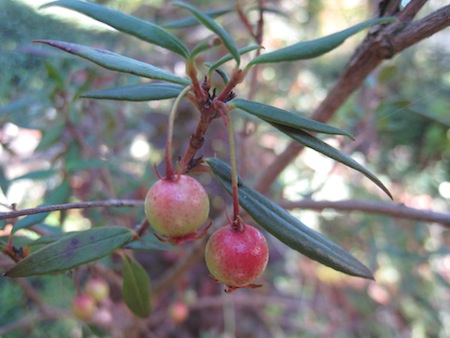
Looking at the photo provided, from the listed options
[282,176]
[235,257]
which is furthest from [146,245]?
[282,176]

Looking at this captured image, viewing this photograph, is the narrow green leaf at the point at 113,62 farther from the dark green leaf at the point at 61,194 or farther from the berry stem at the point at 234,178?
the dark green leaf at the point at 61,194

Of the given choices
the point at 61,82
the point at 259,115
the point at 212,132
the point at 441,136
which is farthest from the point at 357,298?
the point at 259,115

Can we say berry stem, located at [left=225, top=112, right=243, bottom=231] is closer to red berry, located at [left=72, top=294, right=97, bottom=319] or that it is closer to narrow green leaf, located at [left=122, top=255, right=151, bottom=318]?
narrow green leaf, located at [left=122, top=255, right=151, bottom=318]

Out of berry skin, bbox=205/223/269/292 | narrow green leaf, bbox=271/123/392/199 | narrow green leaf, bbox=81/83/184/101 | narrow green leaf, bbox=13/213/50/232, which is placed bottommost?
narrow green leaf, bbox=13/213/50/232

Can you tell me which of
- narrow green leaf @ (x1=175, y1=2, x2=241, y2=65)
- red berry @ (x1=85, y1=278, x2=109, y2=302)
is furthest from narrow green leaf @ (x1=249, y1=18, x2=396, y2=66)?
red berry @ (x1=85, y1=278, x2=109, y2=302)

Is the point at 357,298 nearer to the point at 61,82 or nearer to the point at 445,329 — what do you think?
the point at 445,329

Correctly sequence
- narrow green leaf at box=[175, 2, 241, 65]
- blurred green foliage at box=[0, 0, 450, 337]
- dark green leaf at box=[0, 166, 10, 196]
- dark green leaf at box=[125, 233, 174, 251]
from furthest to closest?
blurred green foliage at box=[0, 0, 450, 337] → dark green leaf at box=[0, 166, 10, 196] → dark green leaf at box=[125, 233, 174, 251] → narrow green leaf at box=[175, 2, 241, 65]

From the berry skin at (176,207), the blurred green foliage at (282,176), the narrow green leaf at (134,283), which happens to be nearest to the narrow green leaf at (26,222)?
the narrow green leaf at (134,283)
